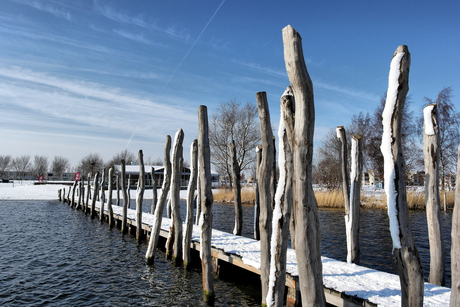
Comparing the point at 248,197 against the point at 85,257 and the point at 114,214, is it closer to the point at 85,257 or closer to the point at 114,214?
the point at 114,214

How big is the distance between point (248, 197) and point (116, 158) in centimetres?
5960

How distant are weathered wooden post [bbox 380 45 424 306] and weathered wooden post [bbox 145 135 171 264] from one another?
6.40 meters

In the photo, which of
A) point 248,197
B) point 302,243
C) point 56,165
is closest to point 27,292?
point 302,243

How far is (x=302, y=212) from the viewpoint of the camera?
320 centimetres

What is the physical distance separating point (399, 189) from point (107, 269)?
7.38 metres

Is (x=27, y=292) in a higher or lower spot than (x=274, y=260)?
lower

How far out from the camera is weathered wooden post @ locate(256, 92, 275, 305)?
15.2 feet

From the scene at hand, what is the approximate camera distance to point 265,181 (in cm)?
477

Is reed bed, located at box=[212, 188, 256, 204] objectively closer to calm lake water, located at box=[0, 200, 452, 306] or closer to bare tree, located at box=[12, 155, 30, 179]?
calm lake water, located at box=[0, 200, 452, 306]

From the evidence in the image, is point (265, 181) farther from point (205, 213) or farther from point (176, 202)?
point (176, 202)

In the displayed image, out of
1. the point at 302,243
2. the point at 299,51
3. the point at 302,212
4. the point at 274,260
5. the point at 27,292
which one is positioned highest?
the point at 299,51

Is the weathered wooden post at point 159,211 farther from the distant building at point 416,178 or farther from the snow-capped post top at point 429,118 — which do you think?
the distant building at point 416,178

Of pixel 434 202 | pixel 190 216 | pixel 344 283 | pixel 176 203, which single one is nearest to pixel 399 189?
pixel 344 283

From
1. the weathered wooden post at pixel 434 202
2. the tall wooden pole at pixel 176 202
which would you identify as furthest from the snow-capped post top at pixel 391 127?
the tall wooden pole at pixel 176 202
